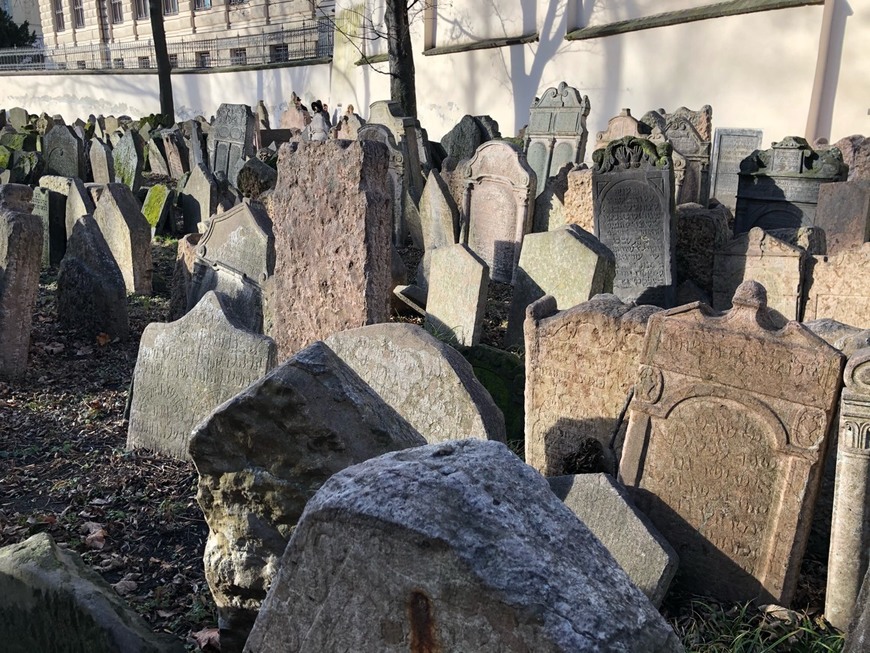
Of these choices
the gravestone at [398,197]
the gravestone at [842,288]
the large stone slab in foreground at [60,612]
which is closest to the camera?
the large stone slab in foreground at [60,612]

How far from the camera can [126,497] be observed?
13.9ft

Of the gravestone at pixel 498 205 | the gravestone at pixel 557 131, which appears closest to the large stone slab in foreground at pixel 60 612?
the gravestone at pixel 498 205

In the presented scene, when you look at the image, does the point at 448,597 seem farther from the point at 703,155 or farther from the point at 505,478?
the point at 703,155

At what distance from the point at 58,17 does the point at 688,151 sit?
142 feet

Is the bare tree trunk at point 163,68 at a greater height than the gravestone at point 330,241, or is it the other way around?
the bare tree trunk at point 163,68

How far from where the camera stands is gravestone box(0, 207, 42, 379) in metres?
5.91

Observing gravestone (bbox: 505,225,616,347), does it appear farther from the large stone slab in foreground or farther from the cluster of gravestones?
the large stone slab in foreground

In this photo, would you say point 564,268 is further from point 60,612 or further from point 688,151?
point 688,151

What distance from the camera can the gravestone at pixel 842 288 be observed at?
5.85 metres

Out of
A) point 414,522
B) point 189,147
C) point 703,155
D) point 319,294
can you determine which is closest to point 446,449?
point 414,522

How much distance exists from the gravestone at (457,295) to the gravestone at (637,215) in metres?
1.80

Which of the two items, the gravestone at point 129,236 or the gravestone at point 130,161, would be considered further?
the gravestone at point 130,161

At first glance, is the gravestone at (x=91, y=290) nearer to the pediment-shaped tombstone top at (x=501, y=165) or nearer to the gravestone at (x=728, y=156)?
the pediment-shaped tombstone top at (x=501, y=165)

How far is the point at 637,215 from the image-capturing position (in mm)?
7316
